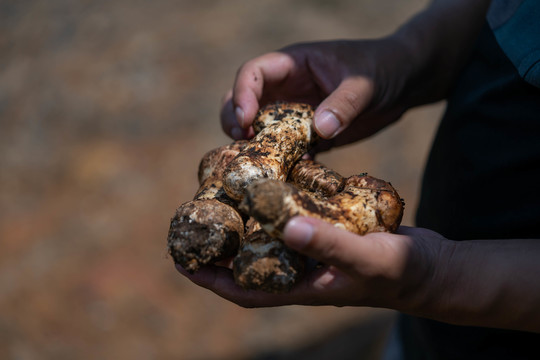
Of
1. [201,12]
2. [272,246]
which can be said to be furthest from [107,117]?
[272,246]

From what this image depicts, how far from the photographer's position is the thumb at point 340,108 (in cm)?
180

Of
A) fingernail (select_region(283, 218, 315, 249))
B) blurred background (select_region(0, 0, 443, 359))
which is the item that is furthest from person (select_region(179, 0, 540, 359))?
blurred background (select_region(0, 0, 443, 359))

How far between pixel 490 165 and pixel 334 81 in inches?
33.9

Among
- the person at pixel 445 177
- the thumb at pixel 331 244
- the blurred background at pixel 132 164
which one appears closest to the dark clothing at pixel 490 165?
the person at pixel 445 177

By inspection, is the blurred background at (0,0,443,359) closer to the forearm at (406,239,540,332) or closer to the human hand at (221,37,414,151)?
the human hand at (221,37,414,151)

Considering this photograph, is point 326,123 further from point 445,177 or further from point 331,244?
point 331,244

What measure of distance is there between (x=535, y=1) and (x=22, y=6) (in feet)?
20.2

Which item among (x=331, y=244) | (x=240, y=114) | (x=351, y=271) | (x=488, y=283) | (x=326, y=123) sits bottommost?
(x=488, y=283)

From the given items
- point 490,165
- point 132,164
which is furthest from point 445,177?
point 132,164

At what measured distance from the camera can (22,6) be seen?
5.90m

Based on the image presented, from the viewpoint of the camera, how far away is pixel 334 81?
2252mm

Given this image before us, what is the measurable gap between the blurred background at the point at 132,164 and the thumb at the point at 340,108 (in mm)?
2079

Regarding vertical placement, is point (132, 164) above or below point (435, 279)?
above

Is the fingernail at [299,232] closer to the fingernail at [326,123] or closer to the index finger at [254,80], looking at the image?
the fingernail at [326,123]
